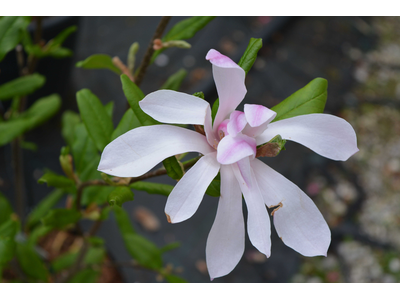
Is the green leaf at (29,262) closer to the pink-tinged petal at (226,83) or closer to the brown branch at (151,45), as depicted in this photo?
the brown branch at (151,45)

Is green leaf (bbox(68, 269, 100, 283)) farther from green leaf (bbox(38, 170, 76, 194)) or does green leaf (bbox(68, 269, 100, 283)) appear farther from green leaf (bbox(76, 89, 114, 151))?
green leaf (bbox(76, 89, 114, 151))

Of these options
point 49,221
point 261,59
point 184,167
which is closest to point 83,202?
point 49,221

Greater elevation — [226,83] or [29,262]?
[226,83]

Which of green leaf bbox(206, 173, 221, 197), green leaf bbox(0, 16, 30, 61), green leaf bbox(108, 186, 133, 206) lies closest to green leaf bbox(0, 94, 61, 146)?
green leaf bbox(0, 16, 30, 61)

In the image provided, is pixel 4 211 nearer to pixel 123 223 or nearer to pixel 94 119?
pixel 123 223

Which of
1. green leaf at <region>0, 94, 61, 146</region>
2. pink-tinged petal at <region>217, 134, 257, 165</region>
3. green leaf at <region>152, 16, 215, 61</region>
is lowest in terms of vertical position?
green leaf at <region>0, 94, 61, 146</region>

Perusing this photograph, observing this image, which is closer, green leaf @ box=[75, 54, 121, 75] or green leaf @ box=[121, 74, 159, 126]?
green leaf @ box=[121, 74, 159, 126]

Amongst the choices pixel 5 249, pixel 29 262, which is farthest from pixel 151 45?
pixel 29 262
